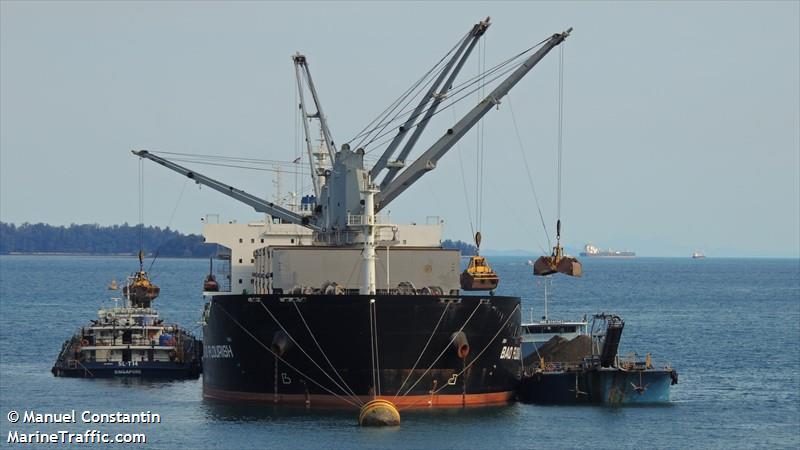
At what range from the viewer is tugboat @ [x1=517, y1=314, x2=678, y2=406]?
58594 millimetres

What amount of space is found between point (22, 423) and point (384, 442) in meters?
13.6

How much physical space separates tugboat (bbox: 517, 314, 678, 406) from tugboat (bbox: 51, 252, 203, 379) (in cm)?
1924

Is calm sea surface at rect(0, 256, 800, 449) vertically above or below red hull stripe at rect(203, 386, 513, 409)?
below

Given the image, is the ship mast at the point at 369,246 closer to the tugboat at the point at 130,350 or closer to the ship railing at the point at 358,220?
the ship railing at the point at 358,220

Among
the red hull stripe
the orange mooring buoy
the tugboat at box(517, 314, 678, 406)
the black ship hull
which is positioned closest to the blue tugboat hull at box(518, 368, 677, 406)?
the tugboat at box(517, 314, 678, 406)

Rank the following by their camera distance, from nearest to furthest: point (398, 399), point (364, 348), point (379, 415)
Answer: point (379, 415) < point (364, 348) < point (398, 399)

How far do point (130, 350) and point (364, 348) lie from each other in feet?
76.2

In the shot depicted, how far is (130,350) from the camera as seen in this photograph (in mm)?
73500

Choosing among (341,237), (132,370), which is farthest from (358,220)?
(132,370)

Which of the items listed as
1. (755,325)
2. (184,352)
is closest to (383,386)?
(184,352)

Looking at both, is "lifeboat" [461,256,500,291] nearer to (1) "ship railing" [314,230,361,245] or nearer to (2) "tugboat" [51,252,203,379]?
(1) "ship railing" [314,230,361,245]

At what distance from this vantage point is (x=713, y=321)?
12012 cm

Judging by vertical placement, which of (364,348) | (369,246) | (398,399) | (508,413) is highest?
(369,246)

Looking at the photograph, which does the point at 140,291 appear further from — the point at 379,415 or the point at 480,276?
the point at 379,415
